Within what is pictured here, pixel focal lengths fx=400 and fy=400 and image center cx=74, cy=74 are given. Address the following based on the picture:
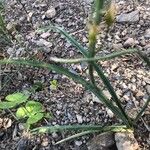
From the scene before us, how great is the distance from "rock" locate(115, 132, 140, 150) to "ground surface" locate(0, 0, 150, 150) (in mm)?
28

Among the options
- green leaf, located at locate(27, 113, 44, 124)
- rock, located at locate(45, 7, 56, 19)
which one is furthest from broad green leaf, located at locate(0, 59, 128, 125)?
rock, located at locate(45, 7, 56, 19)

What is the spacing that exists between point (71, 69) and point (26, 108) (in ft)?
0.91

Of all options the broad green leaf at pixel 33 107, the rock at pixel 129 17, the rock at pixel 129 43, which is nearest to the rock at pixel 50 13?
the rock at pixel 129 17

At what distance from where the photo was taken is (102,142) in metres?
1.51

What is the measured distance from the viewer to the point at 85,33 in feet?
6.38

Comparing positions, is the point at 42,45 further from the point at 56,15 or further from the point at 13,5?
the point at 13,5

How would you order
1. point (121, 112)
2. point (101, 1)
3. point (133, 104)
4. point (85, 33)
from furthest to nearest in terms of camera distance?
point (85, 33), point (133, 104), point (121, 112), point (101, 1)

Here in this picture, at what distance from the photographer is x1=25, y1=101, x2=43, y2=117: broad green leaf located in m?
1.68

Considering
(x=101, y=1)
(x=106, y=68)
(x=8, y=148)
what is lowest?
(x=8, y=148)

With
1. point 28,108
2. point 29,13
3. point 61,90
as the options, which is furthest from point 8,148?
point 29,13

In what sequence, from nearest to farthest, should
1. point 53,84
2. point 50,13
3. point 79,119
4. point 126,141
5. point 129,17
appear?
point 126,141 → point 79,119 → point 53,84 → point 129,17 → point 50,13

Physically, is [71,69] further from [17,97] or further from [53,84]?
[17,97]

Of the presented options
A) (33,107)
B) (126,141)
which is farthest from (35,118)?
(126,141)

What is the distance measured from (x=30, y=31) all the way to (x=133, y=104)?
743 millimetres
